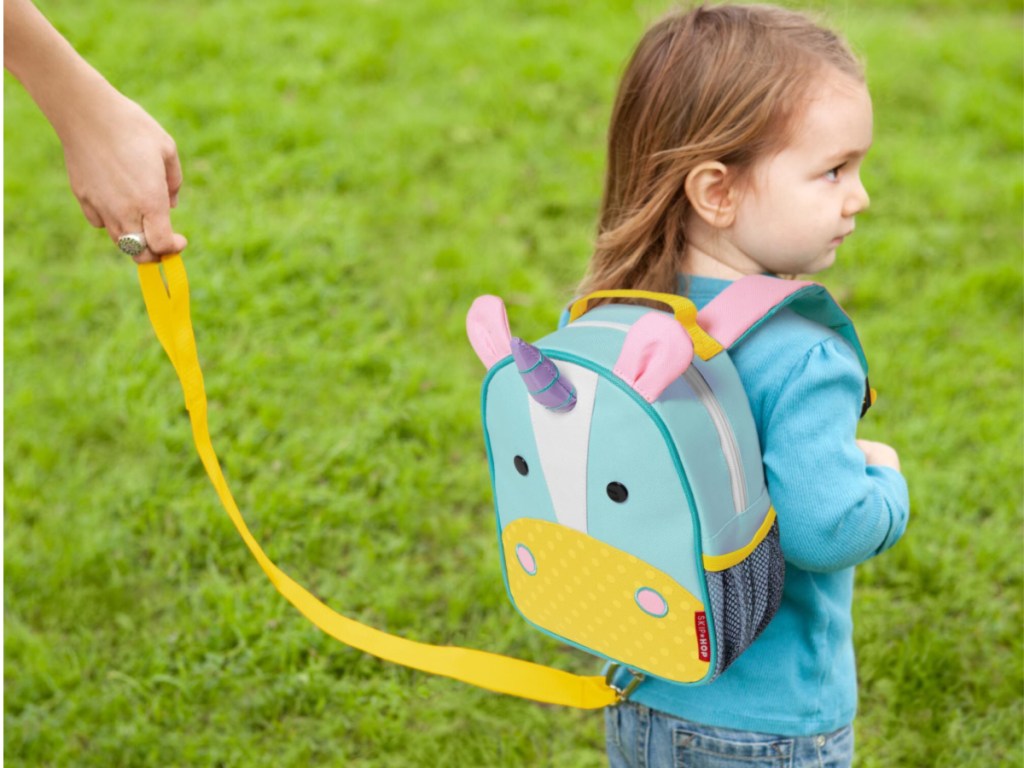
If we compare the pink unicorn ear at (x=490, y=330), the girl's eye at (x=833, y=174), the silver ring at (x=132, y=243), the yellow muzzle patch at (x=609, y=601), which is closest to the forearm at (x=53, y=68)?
the silver ring at (x=132, y=243)

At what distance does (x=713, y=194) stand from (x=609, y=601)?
0.63m

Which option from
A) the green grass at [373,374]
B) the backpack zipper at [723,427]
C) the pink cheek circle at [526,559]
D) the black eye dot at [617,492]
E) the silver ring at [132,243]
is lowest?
the green grass at [373,374]

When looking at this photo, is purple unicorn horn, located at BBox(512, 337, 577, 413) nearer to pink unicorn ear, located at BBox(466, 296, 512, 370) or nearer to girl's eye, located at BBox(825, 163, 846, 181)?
pink unicorn ear, located at BBox(466, 296, 512, 370)

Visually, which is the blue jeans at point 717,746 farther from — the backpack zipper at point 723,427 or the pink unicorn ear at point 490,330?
the pink unicorn ear at point 490,330

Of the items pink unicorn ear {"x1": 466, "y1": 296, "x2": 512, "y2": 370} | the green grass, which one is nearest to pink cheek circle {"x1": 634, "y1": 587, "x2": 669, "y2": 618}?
pink unicorn ear {"x1": 466, "y1": 296, "x2": 512, "y2": 370}

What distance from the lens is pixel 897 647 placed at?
280cm

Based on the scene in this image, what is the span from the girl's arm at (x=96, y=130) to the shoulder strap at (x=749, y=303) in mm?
923

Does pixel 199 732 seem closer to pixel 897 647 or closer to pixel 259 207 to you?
pixel 897 647

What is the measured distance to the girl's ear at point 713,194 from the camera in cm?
173

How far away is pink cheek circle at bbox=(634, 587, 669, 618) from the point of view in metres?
1.60

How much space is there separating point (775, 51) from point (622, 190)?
13.8 inches

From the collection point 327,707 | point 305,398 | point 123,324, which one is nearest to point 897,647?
point 327,707

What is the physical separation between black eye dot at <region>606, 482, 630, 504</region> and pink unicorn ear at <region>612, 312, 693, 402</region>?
14 centimetres

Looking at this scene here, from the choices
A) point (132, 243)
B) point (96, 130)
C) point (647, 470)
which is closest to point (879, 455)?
point (647, 470)
